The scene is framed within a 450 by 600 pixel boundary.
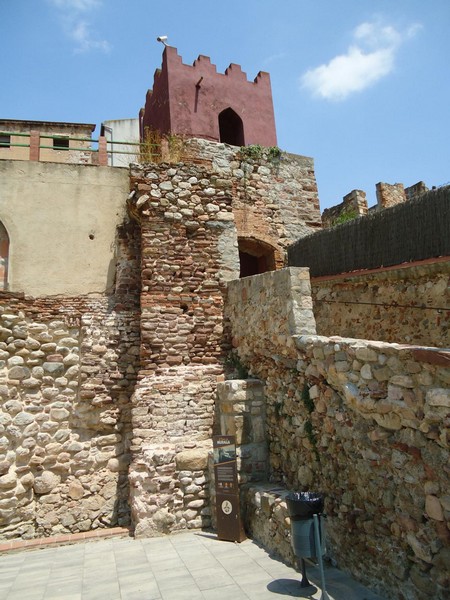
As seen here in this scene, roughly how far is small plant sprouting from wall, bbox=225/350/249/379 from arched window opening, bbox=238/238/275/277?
3119mm

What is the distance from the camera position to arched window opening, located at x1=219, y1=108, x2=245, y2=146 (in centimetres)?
1141

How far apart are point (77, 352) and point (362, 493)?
4.61 m

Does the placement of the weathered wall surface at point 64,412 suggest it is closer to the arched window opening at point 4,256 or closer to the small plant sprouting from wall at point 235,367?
the arched window opening at point 4,256

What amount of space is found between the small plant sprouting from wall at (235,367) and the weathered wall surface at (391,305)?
192cm

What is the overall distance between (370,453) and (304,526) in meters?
0.87

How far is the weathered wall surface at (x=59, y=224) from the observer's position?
720cm

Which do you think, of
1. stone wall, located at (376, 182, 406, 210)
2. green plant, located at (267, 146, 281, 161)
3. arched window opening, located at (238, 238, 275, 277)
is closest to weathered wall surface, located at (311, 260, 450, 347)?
arched window opening, located at (238, 238, 275, 277)

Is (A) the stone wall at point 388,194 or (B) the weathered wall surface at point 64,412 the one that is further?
(A) the stone wall at point 388,194

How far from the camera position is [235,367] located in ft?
23.8

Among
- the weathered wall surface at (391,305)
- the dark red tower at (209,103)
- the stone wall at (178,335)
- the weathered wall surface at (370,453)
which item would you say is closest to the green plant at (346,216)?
the dark red tower at (209,103)

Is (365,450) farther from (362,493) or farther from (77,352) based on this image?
(77,352)

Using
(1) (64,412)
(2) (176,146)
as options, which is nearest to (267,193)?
(2) (176,146)

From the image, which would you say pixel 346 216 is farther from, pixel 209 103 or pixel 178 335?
pixel 178 335

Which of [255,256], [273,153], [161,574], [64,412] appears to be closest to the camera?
[161,574]
